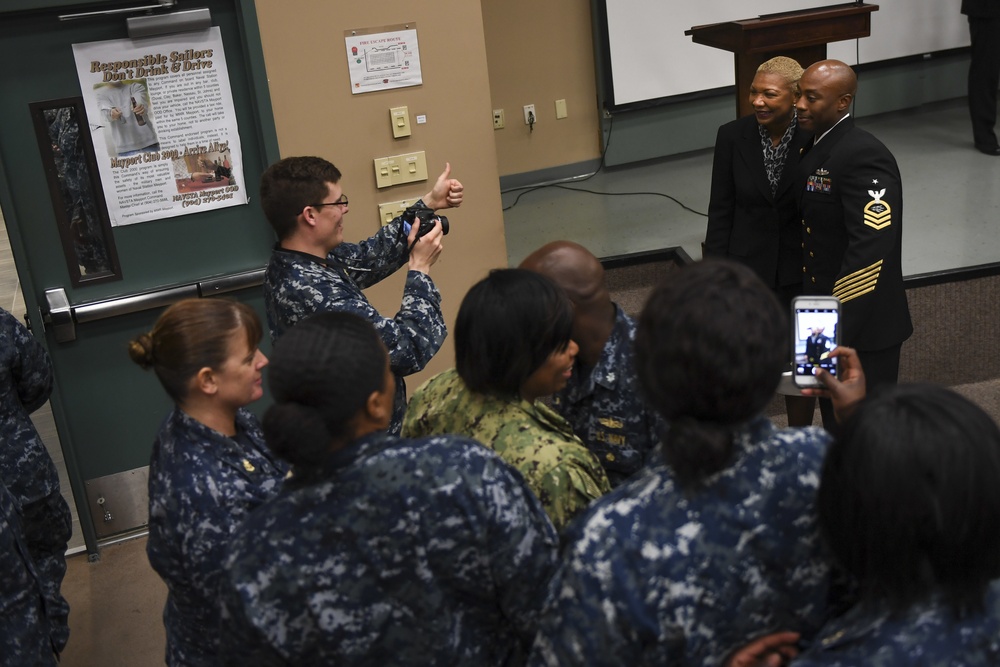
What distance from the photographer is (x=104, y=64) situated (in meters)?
3.25

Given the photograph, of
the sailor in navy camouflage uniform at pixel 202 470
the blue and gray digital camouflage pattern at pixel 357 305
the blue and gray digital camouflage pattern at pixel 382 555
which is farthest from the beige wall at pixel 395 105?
the blue and gray digital camouflage pattern at pixel 382 555

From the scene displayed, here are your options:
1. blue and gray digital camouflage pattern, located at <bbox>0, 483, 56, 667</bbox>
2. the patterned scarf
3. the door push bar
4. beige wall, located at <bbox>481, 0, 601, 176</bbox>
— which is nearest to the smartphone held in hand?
the patterned scarf

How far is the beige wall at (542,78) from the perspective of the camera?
19.7 ft

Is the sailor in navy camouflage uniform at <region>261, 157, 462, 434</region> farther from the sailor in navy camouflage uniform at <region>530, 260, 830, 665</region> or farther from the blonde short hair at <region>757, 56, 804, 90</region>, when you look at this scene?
the blonde short hair at <region>757, 56, 804, 90</region>

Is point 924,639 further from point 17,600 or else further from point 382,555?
point 17,600

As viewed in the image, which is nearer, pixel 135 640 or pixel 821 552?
pixel 821 552

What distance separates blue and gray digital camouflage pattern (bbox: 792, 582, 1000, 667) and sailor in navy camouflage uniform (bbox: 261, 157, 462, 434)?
1.41 meters

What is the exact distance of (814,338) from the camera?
188cm

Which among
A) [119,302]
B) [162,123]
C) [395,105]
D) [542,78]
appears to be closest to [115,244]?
[119,302]

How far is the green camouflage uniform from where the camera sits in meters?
1.48

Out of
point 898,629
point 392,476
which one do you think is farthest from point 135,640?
point 898,629

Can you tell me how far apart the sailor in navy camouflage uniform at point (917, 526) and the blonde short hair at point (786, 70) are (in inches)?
91.6

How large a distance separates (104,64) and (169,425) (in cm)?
200

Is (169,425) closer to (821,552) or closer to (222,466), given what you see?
(222,466)
